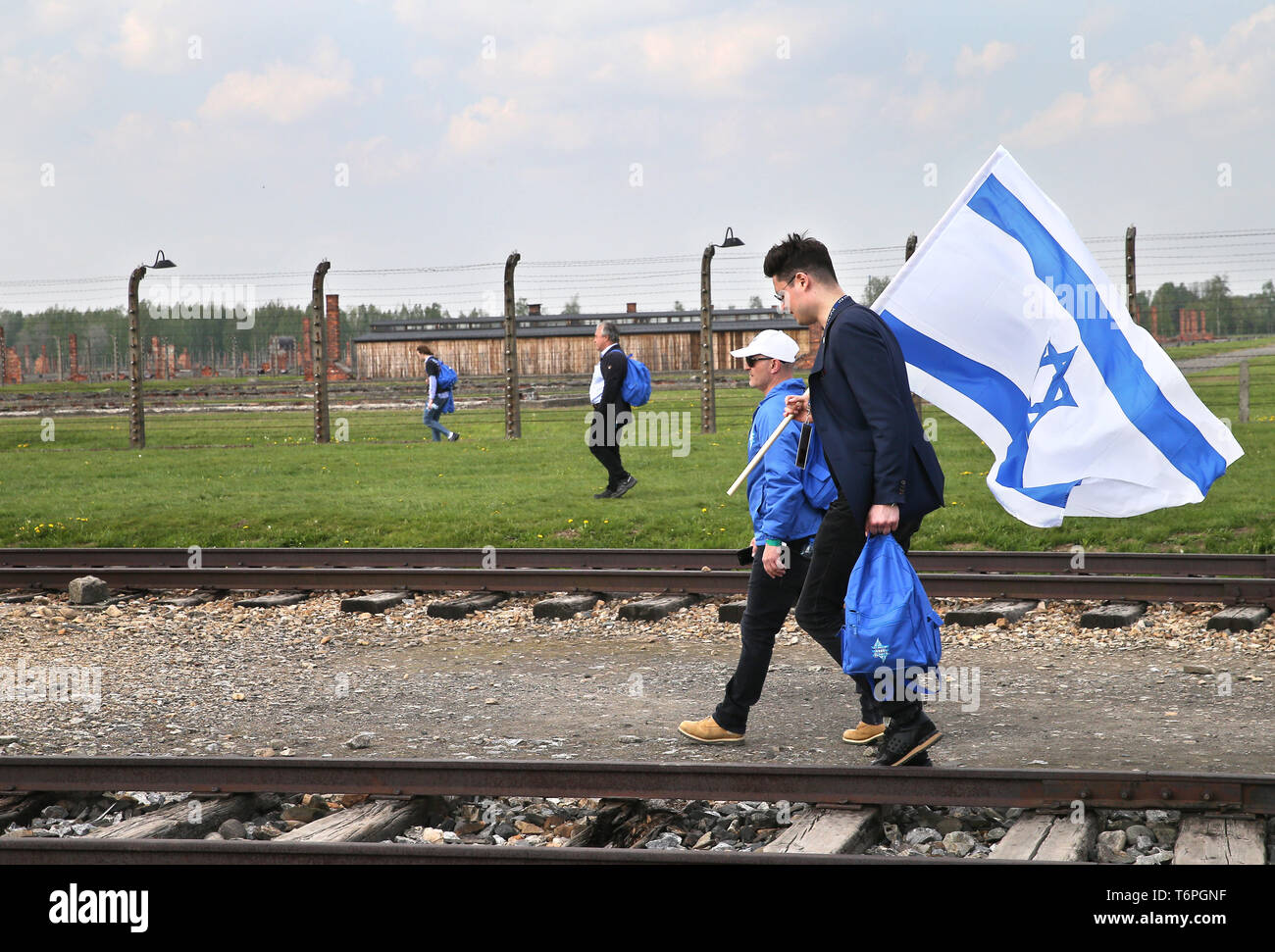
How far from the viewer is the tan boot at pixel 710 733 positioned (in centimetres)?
592

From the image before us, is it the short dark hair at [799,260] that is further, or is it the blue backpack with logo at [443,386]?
the blue backpack with logo at [443,386]

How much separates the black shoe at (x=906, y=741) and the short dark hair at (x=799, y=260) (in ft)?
6.16

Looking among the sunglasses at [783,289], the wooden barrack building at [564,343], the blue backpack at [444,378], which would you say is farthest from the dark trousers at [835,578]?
the wooden barrack building at [564,343]

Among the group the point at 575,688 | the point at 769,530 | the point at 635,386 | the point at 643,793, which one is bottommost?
the point at 575,688

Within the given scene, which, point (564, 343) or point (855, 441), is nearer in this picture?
point (855, 441)

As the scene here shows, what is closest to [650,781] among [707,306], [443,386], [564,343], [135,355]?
[707,306]

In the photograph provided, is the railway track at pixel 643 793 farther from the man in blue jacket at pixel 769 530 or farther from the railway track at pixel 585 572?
the railway track at pixel 585 572

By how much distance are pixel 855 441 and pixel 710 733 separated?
1687 mm

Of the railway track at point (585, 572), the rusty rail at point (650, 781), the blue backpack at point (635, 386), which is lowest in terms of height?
the rusty rail at point (650, 781)

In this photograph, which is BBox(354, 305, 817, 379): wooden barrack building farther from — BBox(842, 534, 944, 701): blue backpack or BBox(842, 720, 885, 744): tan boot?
BBox(842, 534, 944, 701): blue backpack

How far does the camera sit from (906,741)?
5.15 meters

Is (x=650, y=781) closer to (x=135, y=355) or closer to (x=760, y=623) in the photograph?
(x=760, y=623)

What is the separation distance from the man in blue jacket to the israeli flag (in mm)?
984
